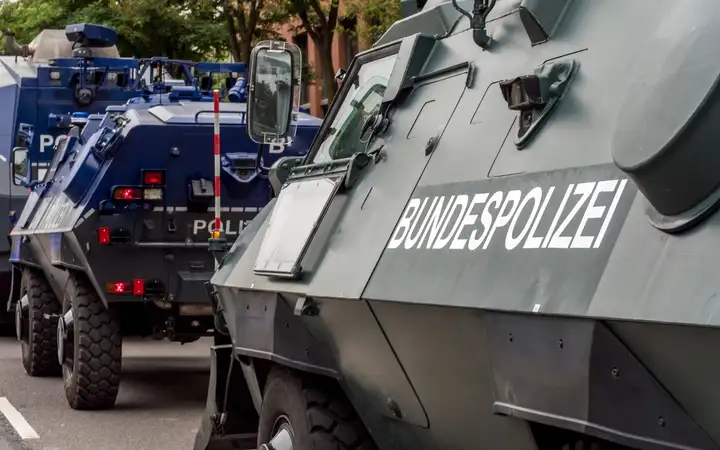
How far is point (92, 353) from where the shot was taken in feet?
32.8

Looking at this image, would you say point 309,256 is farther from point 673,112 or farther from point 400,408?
point 673,112

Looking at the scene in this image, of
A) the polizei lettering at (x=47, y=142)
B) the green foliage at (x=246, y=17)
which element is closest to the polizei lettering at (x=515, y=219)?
the polizei lettering at (x=47, y=142)

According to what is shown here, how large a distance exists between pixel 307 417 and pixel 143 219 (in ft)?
18.3

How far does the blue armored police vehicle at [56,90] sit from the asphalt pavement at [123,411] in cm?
212

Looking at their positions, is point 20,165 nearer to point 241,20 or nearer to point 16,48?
point 16,48

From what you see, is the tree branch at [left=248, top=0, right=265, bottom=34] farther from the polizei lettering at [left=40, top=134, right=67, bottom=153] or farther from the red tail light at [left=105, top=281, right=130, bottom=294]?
the red tail light at [left=105, top=281, right=130, bottom=294]

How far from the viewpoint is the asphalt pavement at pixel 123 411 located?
8930 millimetres

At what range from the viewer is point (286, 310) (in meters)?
4.89

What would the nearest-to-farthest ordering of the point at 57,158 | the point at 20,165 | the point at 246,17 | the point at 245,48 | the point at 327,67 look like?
the point at 57,158
the point at 20,165
the point at 327,67
the point at 245,48
the point at 246,17

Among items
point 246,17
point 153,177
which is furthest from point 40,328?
point 246,17

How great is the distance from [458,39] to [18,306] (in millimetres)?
9540

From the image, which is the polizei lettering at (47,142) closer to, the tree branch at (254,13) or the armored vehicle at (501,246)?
the tree branch at (254,13)

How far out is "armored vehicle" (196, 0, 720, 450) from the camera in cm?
267

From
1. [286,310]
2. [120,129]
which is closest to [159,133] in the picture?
[120,129]
